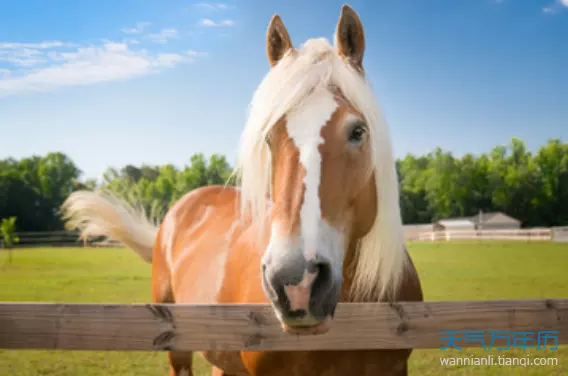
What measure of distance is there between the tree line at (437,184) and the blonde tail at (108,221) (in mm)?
39616

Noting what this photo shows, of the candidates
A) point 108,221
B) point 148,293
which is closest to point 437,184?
point 148,293

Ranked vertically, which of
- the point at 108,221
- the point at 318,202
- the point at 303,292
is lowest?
the point at 303,292

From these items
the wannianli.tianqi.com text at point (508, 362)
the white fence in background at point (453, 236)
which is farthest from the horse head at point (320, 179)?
the white fence in background at point (453, 236)

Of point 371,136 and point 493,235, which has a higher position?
point 371,136

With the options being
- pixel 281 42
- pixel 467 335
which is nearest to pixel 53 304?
pixel 281 42

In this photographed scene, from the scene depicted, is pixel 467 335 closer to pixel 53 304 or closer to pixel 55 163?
pixel 53 304

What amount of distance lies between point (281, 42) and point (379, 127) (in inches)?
28.3

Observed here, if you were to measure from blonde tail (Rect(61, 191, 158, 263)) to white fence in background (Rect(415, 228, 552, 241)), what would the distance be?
3814cm

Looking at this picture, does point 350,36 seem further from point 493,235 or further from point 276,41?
point 493,235

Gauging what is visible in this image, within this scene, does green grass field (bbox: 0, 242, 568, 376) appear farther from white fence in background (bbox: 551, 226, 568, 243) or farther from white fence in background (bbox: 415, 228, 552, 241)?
white fence in background (bbox: 415, 228, 552, 241)

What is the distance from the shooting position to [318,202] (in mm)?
1746

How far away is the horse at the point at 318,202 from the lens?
5.34 ft

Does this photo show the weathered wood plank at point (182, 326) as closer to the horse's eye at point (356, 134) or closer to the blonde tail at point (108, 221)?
the horse's eye at point (356, 134)

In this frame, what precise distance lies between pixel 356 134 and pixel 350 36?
0.60 meters
